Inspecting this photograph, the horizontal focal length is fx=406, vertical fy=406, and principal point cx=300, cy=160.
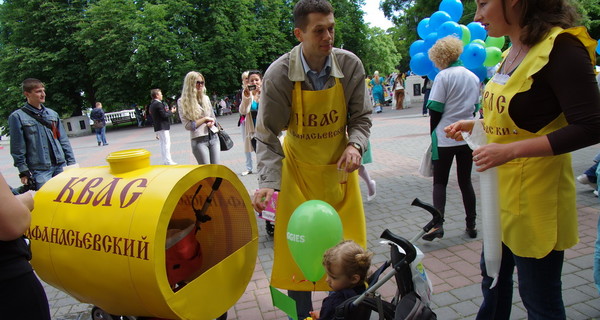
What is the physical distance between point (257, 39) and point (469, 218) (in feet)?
102

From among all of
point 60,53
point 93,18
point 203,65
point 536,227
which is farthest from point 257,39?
point 536,227

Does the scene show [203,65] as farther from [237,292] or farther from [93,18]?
Result: [237,292]

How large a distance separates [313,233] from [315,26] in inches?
40.7

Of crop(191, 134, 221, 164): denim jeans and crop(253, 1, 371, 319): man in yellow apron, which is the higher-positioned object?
crop(253, 1, 371, 319): man in yellow apron

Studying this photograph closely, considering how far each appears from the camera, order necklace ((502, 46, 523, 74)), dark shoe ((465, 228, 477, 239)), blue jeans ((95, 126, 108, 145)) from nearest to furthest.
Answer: necklace ((502, 46, 523, 74)) → dark shoe ((465, 228, 477, 239)) → blue jeans ((95, 126, 108, 145))

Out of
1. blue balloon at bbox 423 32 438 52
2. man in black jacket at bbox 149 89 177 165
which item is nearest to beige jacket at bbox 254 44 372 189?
blue balloon at bbox 423 32 438 52

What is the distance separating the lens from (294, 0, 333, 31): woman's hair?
2.01 m

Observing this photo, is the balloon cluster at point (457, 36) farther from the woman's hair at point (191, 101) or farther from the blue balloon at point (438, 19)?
the woman's hair at point (191, 101)

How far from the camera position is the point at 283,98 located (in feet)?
7.12

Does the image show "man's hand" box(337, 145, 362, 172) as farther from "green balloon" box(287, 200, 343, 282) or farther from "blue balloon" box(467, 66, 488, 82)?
"blue balloon" box(467, 66, 488, 82)

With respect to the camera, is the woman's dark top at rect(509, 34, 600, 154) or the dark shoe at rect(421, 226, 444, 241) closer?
the woman's dark top at rect(509, 34, 600, 154)

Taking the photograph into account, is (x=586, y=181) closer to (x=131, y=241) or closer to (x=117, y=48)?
(x=131, y=241)

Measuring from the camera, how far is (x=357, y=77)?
2223mm

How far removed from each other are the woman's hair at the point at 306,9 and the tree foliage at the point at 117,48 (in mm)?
26991
